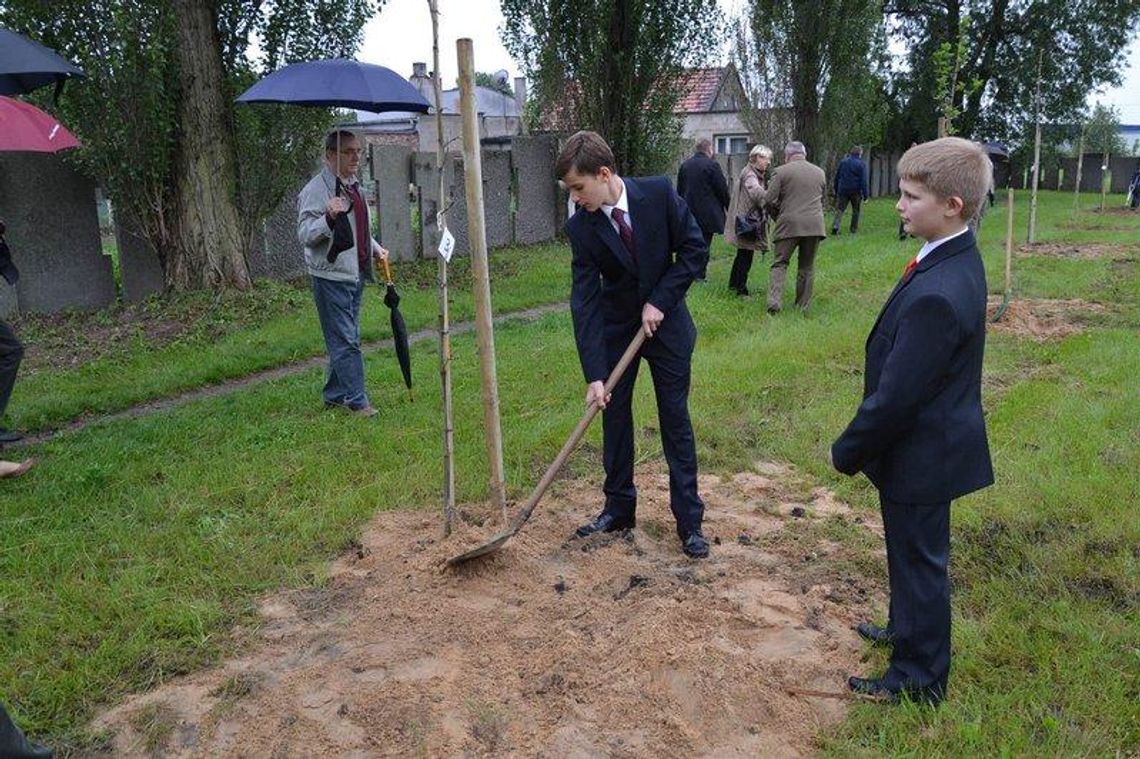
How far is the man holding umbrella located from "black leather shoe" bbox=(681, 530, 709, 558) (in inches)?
118

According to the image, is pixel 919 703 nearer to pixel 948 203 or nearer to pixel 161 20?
pixel 948 203

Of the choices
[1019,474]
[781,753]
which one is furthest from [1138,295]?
[781,753]

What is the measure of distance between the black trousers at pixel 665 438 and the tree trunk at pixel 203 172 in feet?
25.8

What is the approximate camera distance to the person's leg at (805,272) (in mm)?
10195

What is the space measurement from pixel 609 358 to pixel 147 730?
7.90 ft

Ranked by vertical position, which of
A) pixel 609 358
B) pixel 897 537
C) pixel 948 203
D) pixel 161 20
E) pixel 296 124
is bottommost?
pixel 897 537

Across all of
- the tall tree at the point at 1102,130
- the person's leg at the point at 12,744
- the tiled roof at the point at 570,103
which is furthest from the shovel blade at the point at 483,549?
the tall tree at the point at 1102,130

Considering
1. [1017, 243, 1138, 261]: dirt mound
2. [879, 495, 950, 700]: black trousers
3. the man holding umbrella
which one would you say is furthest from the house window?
[879, 495, 950, 700]: black trousers

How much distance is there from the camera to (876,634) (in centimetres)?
361

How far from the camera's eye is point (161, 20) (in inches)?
395

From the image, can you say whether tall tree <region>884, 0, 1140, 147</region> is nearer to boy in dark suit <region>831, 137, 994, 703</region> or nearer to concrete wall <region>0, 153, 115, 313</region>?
concrete wall <region>0, 153, 115, 313</region>

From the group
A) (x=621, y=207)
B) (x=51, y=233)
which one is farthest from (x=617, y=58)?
(x=621, y=207)

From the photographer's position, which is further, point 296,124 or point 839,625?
point 296,124

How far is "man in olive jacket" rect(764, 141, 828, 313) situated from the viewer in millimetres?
9883
